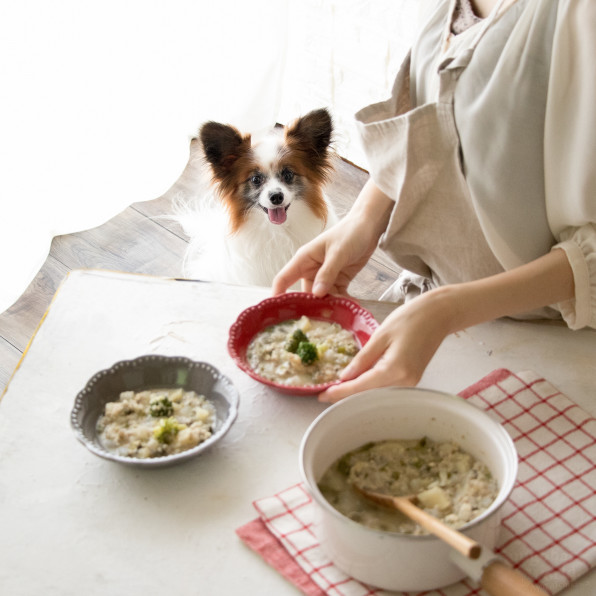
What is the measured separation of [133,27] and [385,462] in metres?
2.17

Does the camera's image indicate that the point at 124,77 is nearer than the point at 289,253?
No

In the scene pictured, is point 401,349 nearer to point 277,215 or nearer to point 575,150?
point 575,150

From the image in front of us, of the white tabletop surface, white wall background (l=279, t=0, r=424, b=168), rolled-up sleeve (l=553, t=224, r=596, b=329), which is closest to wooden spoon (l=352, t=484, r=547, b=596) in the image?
the white tabletop surface

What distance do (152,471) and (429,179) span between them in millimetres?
628

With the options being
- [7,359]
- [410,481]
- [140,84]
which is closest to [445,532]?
[410,481]

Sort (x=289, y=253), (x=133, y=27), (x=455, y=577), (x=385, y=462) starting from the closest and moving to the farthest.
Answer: (x=455, y=577)
(x=385, y=462)
(x=289, y=253)
(x=133, y=27)

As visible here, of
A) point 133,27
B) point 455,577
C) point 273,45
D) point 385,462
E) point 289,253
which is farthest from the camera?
point 273,45

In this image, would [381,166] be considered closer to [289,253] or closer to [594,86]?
[594,86]

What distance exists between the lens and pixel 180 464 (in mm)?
953

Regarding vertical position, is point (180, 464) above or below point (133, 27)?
below

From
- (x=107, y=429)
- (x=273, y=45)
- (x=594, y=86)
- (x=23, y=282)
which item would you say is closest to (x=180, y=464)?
(x=107, y=429)

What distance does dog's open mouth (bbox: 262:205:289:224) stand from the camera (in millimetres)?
2213

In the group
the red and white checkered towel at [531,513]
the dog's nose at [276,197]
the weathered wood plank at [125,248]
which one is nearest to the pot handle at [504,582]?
the red and white checkered towel at [531,513]

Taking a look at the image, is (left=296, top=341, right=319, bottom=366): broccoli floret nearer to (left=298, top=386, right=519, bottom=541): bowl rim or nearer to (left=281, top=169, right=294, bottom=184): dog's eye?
(left=298, top=386, right=519, bottom=541): bowl rim
